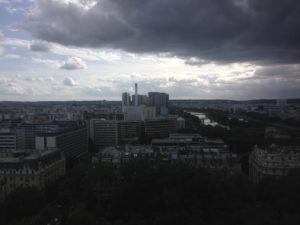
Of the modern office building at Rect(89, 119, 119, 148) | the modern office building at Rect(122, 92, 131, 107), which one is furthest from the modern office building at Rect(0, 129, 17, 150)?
the modern office building at Rect(122, 92, 131, 107)

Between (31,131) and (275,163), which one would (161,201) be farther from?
(31,131)

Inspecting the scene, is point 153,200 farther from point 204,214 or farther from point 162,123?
point 162,123

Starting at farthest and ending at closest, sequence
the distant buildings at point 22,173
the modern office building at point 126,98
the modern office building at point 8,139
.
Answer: the modern office building at point 126,98, the modern office building at point 8,139, the distant buildings at point 22,173

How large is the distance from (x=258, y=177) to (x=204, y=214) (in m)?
10.6

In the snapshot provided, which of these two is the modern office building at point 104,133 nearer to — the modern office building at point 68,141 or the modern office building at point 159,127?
the modern office building at point 159,127

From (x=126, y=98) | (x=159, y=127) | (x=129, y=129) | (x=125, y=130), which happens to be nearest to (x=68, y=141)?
(x=125, y=130)

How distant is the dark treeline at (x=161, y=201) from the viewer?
50.8 feet

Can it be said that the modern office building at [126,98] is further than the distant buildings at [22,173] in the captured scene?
Yes

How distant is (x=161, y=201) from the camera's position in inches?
706

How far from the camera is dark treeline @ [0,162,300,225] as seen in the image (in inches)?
610

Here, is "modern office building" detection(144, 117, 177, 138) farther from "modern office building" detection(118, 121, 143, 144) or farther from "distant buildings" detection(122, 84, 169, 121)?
"distant buildings" detection(122, 84, 169, 121)

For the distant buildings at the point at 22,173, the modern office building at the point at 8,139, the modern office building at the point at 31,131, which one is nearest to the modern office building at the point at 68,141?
the modern office building at the point at 31,131

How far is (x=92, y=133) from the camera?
54188 mm

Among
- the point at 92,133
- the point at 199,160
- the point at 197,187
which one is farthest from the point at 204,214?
the point at 92,133
